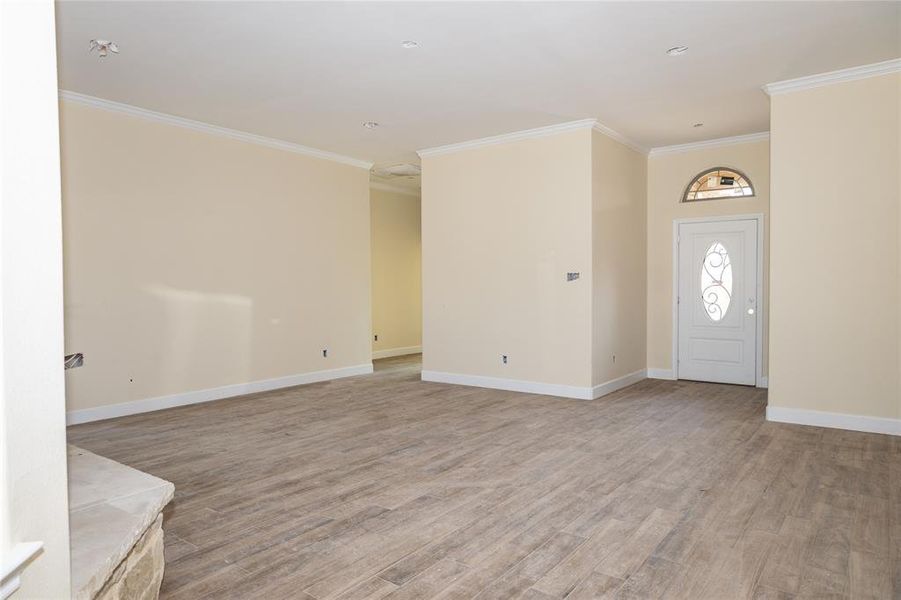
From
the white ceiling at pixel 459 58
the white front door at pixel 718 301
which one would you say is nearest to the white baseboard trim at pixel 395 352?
the white ceiling at pixel 459 58

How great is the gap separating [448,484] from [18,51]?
10.3 ft

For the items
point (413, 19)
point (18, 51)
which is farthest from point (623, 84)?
point (18, 51)

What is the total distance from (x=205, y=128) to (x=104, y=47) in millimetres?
2035

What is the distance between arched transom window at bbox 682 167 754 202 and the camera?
7.13 metres

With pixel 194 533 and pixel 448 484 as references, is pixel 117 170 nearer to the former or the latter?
pixel 194 533

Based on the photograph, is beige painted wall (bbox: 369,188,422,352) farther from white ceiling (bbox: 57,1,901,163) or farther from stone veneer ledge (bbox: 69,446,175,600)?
stone veneer ledge (bbox: 69,446,175,600)

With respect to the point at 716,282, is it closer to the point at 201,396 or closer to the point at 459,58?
the point at 459,58

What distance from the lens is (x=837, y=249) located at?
495 centimetres

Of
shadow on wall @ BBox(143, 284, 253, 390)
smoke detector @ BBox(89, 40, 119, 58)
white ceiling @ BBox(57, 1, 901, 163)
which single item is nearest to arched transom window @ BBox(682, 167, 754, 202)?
white ceiling @ BBox(57, 1, 901, 163)

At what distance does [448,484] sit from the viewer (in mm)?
3711

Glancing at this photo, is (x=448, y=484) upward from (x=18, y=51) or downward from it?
downward

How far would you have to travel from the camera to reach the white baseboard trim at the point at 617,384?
6387 mm

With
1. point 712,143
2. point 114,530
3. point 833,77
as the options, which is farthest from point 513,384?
point 114,530

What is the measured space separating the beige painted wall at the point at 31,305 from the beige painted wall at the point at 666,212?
730 cm
